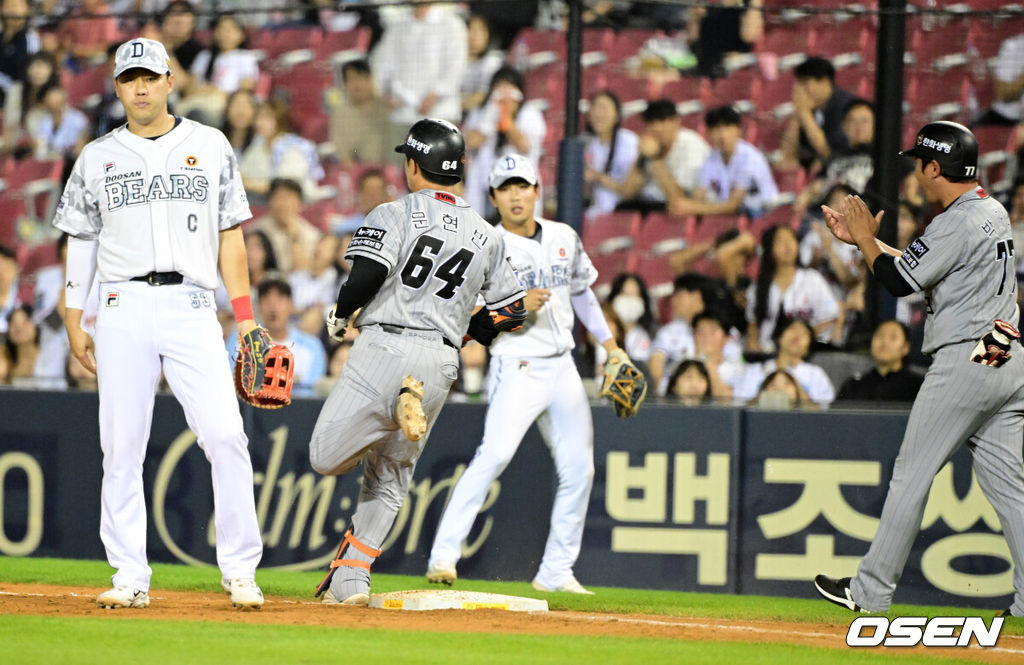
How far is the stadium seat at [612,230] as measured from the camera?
10461 millimetres

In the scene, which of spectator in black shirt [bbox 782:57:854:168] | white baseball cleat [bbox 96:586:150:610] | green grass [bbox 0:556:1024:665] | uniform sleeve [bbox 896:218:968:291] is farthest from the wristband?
spectator in black shirt [bbox 782:57:854:168]

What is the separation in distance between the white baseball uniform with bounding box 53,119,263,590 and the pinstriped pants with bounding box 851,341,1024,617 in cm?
285

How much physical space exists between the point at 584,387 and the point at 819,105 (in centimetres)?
348

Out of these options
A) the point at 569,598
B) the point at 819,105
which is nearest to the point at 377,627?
the point at 569,598

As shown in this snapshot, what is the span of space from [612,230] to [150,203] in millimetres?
5526

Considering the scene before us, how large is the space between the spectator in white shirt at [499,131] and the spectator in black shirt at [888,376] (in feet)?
10.4

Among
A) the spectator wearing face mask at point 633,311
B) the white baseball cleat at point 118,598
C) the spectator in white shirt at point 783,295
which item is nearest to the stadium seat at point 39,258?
the spectator wearing face mask at point 633,311

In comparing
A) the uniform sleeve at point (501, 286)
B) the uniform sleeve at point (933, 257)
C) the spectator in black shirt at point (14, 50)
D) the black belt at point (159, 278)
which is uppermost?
the spectator in black shirt at point (14, 50)

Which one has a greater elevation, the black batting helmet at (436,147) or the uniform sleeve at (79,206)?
the black batting helmet at (436,147)

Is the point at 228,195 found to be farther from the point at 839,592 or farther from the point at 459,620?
the point at 839,592

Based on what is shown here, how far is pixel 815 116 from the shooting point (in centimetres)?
1058

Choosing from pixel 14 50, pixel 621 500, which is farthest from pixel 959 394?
pixel 14 50

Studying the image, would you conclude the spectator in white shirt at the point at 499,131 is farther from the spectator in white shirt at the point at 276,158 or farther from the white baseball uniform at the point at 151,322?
the white baseball uniform at the point at 151,322

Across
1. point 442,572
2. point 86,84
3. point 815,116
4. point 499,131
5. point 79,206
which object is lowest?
point 442,572
